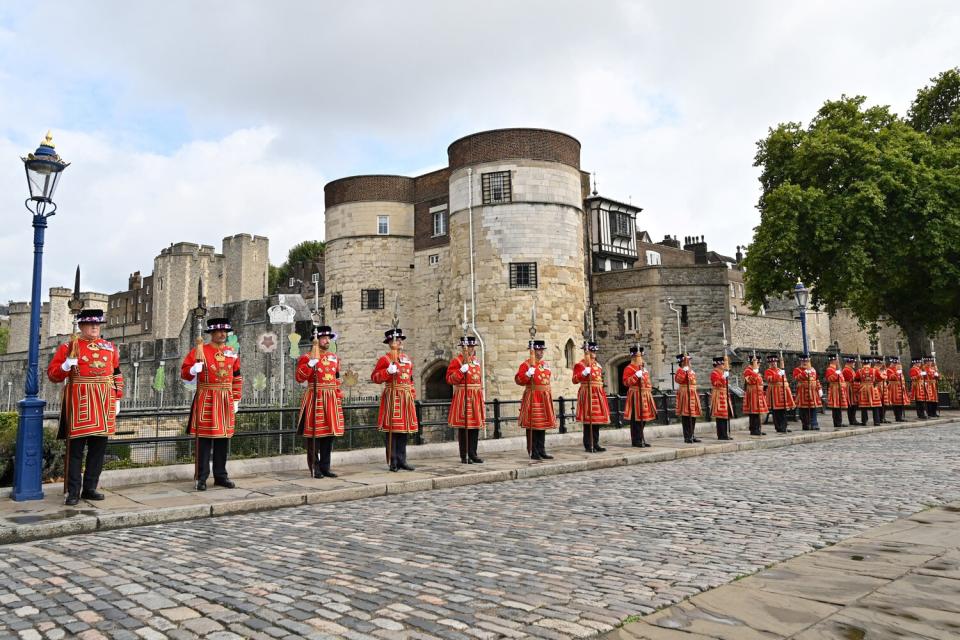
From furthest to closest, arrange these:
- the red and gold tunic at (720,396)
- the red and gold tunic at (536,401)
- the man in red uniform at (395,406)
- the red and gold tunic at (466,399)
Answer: the red and gold tunic at (720,396)
the red and gold tunic at (536,401)
the red and gold tunic at (466,399)
the man in red uniform at (395,406)

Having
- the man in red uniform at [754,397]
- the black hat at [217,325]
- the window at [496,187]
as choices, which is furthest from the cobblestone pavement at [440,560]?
the window at [496,187]

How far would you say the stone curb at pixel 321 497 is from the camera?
21.8 feet

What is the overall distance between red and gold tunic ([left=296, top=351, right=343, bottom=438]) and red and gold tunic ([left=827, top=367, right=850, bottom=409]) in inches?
626

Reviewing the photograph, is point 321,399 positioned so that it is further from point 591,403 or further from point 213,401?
point 591,403

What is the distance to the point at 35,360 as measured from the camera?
323 inches

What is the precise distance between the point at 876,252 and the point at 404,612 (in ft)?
91.9

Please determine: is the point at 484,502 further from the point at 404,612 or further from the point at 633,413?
the point at 633,413

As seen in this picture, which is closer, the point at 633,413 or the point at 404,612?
the point at 404,612

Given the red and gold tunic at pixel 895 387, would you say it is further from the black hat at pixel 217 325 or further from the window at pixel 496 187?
the black hat at pixel 217 325

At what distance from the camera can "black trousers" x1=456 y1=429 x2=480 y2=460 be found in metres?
12.0

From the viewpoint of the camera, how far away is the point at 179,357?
4716 cm

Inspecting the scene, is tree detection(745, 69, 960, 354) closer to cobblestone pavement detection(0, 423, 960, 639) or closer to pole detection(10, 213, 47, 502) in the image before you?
cobblestone pavement detection(0, 423, 960, 639)

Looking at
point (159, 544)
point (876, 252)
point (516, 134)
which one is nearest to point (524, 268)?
point (516, 134)

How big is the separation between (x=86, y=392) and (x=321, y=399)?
125 inches
